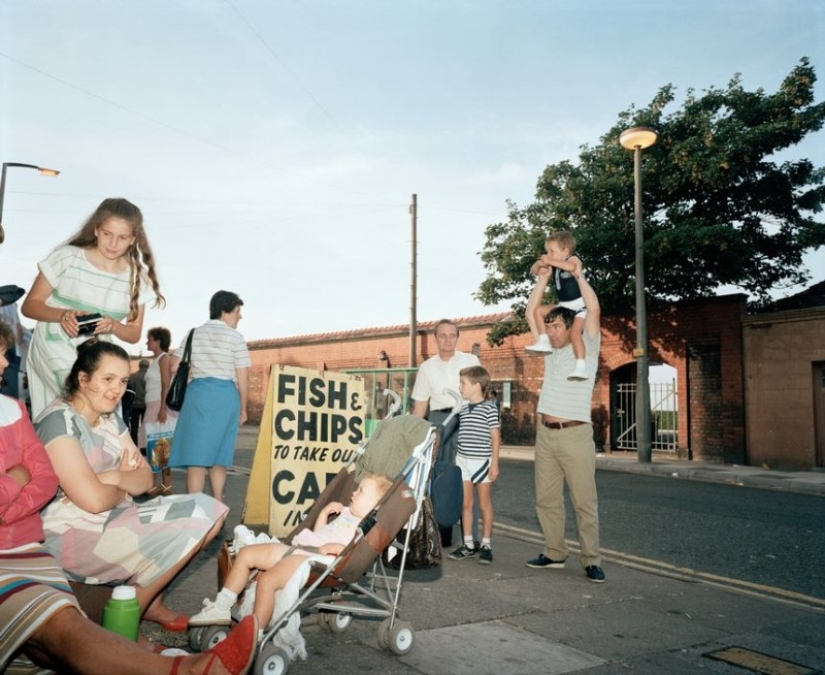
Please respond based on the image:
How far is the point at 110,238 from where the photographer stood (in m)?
3.87

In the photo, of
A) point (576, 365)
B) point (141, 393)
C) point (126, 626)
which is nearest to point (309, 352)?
point (141, 393)

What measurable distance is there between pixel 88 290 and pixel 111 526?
1482 mm

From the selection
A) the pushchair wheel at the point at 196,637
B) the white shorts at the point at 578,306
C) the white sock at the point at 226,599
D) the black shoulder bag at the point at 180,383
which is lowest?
the pushchair wheel at the point at 196,637

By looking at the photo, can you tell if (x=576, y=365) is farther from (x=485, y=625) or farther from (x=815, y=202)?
(x=815, y=202)

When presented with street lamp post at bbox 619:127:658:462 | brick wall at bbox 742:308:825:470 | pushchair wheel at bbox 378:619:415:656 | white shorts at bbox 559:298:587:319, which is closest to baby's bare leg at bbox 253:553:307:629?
pushchair wheel at bbox 378:619:415:656

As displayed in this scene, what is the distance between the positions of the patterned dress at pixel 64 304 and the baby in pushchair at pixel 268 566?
135 cm

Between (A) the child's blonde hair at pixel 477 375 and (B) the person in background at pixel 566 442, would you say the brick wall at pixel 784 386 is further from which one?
(A) the child's blonde hair at pixel 477 375

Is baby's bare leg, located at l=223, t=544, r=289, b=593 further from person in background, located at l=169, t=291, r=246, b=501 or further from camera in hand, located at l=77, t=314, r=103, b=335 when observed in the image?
person in background, located at l=169, t=291, r=246, b=501

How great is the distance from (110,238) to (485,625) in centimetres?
301

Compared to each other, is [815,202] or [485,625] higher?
[815,202]

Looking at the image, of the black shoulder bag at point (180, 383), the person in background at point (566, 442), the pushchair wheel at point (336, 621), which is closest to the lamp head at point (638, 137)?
the person in background at point (566, 442)

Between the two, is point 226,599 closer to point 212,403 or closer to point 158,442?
point 212,403

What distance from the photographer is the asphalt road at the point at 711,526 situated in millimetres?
5992

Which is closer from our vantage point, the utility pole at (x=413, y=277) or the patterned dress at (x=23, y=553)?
the patterned dress at (x=23, y=553)
